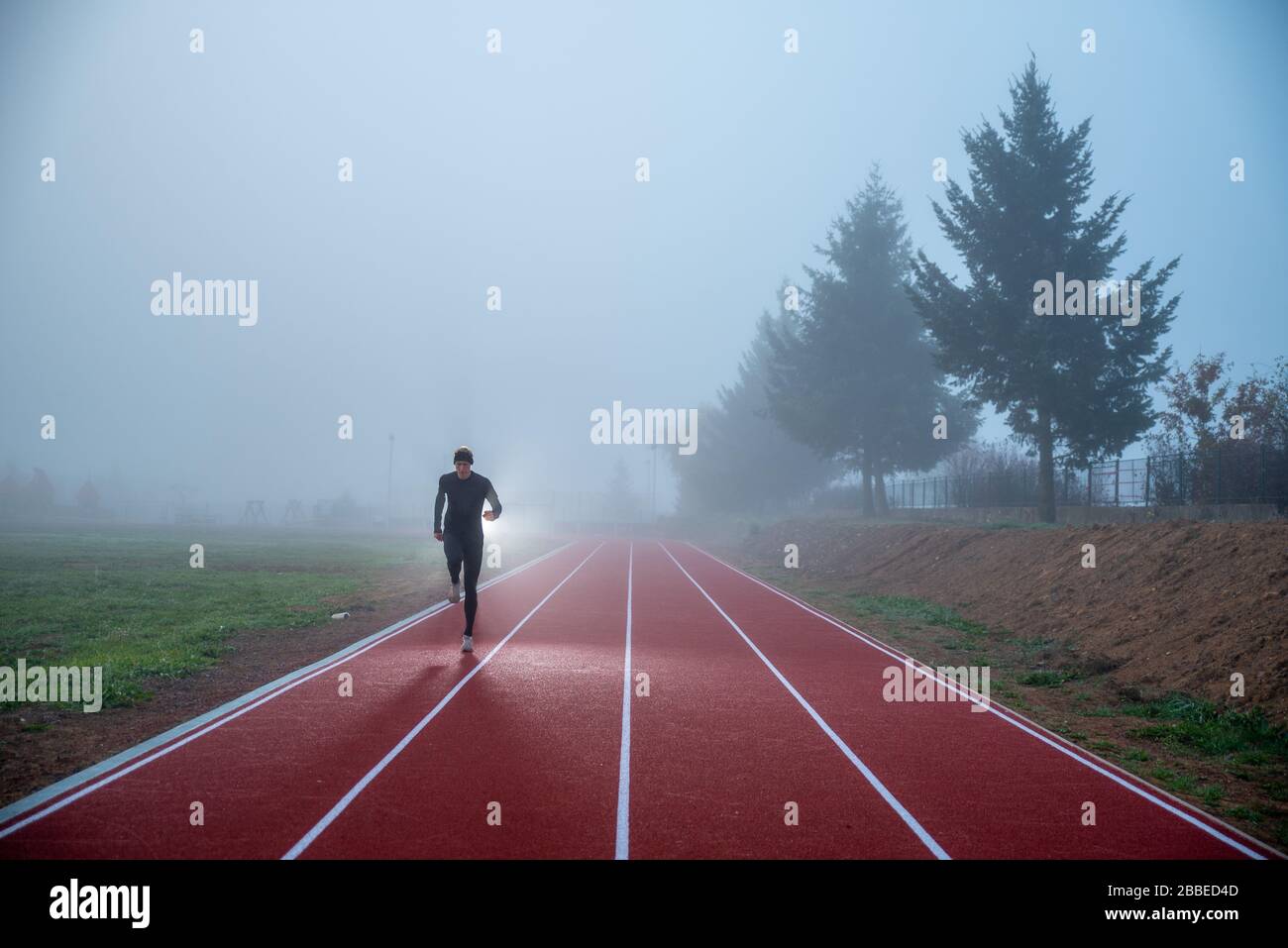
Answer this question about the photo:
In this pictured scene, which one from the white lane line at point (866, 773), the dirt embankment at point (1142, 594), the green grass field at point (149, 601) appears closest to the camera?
the white lane line at point (866, 773)

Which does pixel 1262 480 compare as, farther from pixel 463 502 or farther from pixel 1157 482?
pixel 463 502

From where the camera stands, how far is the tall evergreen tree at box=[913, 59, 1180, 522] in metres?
21.0

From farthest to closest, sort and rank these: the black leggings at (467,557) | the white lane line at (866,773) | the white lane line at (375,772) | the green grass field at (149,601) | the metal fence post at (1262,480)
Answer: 1. the metal fence post at (1262,480)
2. the black leggings at (467,557)
3. the green grass field at (149,601)
4. the white lane line at (866,773)
5. the white lane line at (375,772)

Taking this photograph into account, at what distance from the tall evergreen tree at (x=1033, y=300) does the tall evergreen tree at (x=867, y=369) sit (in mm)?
9485

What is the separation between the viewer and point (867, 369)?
33531 mm

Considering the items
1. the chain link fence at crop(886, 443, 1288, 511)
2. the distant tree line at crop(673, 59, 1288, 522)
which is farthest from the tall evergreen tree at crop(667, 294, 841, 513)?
the distant tree line at crop(673, 59, 1288, 522)

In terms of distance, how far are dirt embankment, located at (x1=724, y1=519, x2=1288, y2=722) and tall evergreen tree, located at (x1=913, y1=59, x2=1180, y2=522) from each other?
12.6ft

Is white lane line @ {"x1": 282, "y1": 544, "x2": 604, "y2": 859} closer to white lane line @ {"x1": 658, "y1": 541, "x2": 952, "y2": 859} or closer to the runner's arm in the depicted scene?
the runner's arm

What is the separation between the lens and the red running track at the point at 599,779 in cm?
476

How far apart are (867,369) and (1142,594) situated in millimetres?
22211

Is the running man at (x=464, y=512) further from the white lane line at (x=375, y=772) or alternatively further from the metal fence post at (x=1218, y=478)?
the metal fence post at (x=1218, y=478)

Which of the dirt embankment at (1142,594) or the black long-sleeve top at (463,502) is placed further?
the black long-sleeve top at (463,502)

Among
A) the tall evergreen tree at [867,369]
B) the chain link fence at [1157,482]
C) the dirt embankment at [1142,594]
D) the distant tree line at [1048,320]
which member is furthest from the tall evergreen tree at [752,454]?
the dirt embankment at [1142,594]
